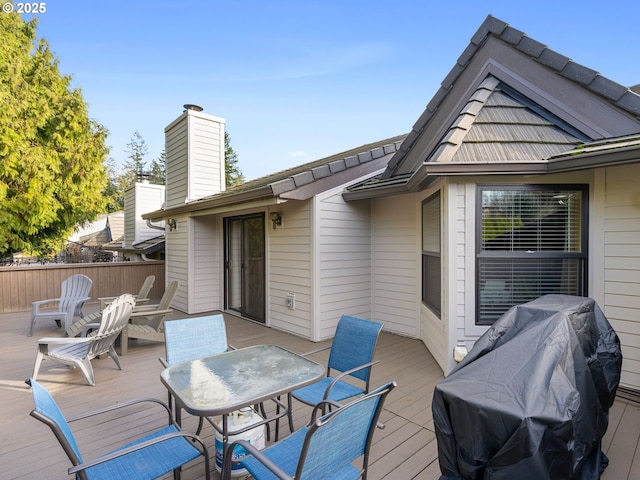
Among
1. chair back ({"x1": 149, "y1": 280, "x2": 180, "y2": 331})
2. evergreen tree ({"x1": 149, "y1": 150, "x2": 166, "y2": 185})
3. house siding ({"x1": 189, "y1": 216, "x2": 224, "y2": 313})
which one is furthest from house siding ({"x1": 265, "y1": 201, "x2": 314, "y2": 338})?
evergreen tree ({"x1": 149, "y1": 150, "x2": 166, "y2": 185})

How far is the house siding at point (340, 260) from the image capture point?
538 cm

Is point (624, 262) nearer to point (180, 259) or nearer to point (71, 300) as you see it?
point (180, 259)

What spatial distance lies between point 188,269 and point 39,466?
5408 mm

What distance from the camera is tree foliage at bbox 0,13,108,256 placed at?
864 cm

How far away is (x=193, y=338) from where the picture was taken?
2891 mm

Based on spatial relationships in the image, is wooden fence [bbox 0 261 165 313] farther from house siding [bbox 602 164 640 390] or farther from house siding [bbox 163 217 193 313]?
house siding [bbox 602 164 640 390]

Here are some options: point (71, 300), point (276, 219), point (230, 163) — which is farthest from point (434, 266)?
point (230, 163)

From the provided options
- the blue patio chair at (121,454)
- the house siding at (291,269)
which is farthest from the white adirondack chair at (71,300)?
the blue patio chair at (121,454)

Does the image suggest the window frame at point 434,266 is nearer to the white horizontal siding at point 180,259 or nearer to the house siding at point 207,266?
the house siding at point 207,266

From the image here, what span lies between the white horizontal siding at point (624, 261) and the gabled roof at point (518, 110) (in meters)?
0.56

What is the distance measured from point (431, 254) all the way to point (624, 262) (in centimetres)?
199

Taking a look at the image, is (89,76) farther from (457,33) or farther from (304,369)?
(304,369)

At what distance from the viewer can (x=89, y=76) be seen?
1116 centimetres

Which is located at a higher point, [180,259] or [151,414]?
[180,259]
